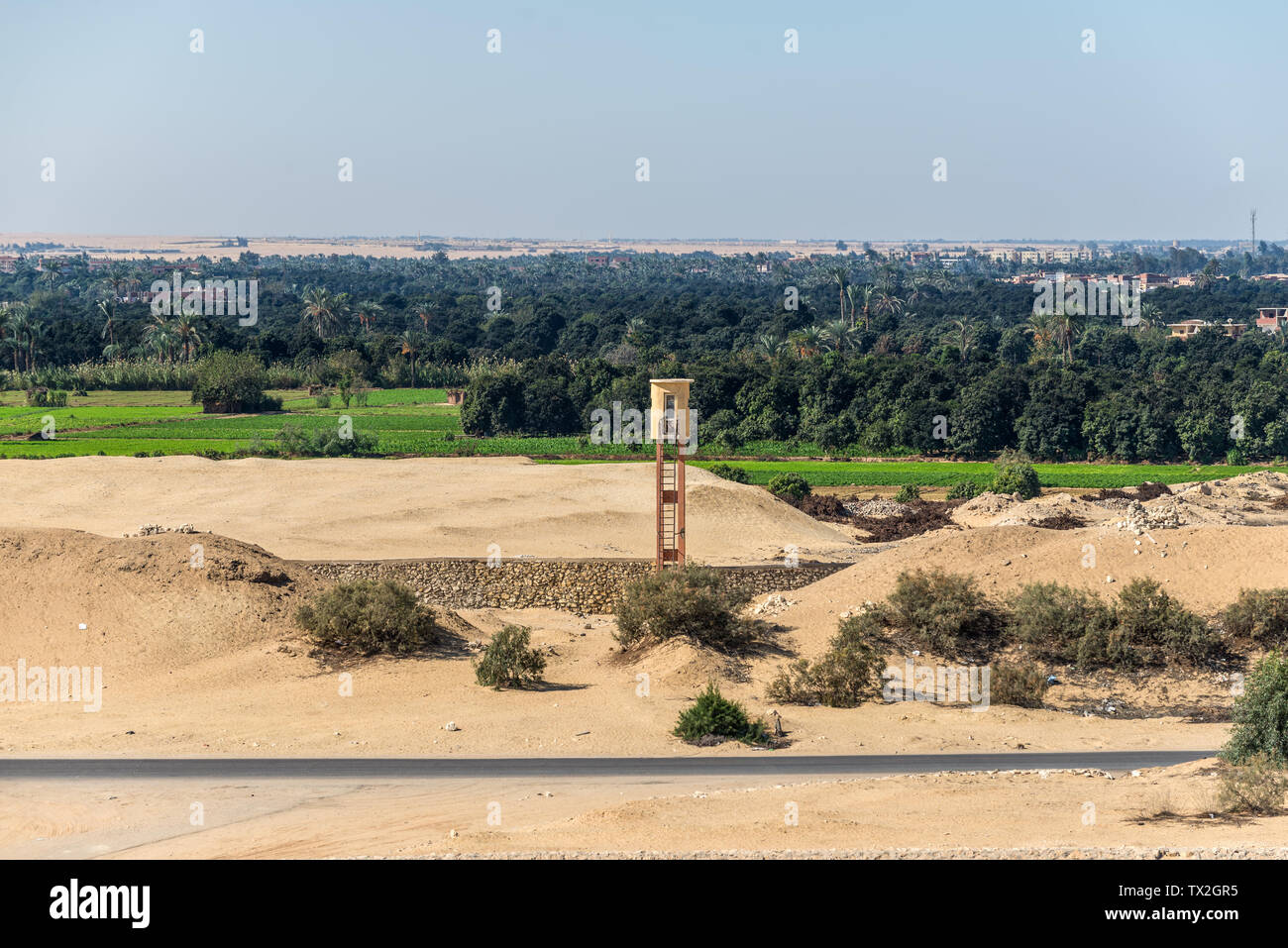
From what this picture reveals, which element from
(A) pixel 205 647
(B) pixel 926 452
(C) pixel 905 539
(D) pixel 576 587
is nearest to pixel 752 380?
(B) pixel 926 452

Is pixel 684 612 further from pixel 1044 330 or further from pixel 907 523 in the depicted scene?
pixel 1044 330

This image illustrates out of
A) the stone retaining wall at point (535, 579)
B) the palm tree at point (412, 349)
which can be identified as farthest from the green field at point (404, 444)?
the stone retaining wall at point (535, 579)

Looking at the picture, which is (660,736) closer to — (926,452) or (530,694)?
(530,694)

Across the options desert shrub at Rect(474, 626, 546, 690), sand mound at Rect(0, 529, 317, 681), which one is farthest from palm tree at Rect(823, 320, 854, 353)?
desert shrub at Rect(474, 626, 546, 690)

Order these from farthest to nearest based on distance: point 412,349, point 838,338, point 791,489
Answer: point 838,338 → point 412,349 → point 791,489

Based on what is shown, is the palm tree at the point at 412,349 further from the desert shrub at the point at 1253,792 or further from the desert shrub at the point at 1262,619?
the desert shrub at the point at 1253,792

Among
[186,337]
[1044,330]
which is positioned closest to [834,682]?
[1044,330]
